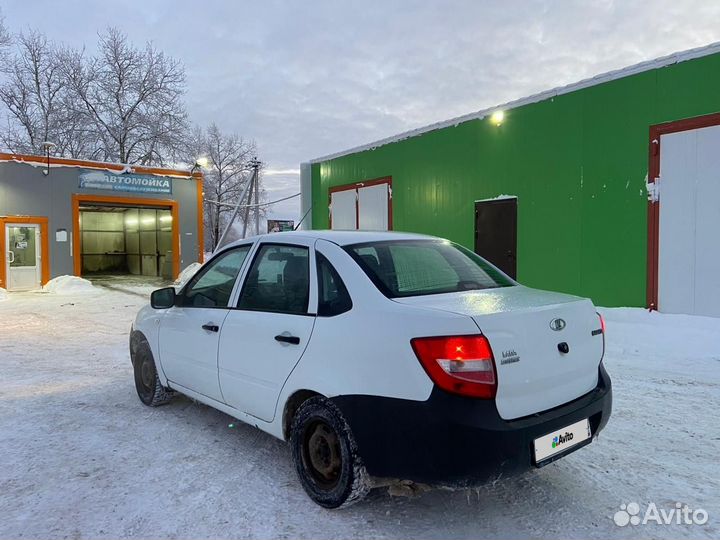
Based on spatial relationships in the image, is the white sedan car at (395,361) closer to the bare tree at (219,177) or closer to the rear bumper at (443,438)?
the rear bumper at (443,438)

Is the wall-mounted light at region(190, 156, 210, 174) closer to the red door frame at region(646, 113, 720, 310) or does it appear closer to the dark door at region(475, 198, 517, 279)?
the dark door at region(475, 198, 517, 279)

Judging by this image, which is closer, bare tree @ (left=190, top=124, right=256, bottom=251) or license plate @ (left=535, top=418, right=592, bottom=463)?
license plate @ (left=535, top=418, right=592, bottom=463)

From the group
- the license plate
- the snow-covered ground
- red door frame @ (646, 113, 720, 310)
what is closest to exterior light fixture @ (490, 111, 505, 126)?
red door frame @ (646, 113, 720, 310)

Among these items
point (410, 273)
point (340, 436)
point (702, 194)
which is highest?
point (702, 194)

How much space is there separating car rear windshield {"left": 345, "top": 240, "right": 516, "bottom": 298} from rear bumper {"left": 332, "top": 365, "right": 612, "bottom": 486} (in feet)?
2.08

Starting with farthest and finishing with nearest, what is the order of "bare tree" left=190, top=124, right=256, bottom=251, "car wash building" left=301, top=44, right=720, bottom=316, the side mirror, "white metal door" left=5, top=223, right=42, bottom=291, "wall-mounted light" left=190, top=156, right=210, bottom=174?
"bare tree" left=190, top=124, right=256, bottom=251
"wall-mounted light" left=190, top=156, right=210, bottom=174
"white metal door" left=5, top=223, right=42, bottom=291
"car wash building" left=301, top=44, right=720, bottom=316
the side mirror

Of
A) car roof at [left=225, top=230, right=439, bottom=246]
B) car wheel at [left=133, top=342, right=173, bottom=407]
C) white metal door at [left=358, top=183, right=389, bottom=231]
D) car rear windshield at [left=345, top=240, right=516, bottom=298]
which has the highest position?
white metal door at [left=358, top=183, right=389, bottom=231]

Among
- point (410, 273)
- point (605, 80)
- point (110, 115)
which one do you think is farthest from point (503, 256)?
point (110, 115)

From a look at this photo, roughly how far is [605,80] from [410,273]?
7.67 meters

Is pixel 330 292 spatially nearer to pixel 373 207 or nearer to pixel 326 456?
pixel 326 456

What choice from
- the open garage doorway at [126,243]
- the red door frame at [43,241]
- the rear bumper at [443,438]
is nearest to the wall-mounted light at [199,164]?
the open garage doorway at [126,243]

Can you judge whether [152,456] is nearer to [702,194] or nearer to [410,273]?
[410,273]

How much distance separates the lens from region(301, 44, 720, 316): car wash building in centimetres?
787

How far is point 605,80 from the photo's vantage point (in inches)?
351
